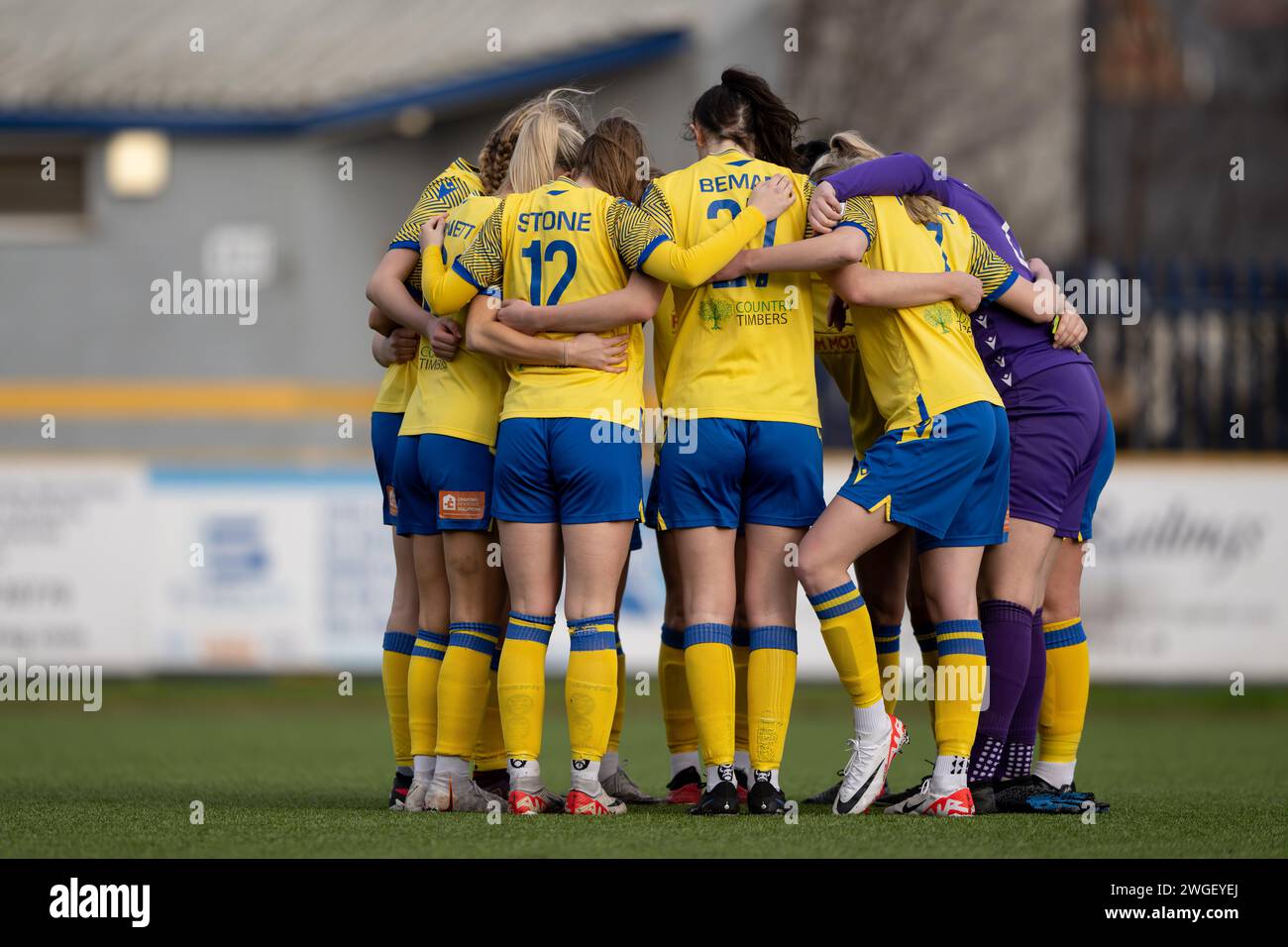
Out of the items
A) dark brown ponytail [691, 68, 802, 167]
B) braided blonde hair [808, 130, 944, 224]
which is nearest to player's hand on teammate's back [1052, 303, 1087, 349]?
braided blonde hair [808, 130, 944, 224]

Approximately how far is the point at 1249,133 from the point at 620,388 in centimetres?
2168

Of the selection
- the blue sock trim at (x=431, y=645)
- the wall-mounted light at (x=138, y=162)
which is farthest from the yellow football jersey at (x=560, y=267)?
the wall-mounted light at (x=138, y=162)

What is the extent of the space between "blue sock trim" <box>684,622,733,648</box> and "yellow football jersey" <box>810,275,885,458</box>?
934 millimetres

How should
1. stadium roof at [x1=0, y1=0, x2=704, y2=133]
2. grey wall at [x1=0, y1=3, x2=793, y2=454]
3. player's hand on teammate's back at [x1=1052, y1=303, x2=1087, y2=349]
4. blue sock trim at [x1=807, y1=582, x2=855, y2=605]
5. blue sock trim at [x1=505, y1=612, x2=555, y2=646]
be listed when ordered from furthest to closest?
grey wall at [x1=0, y1=3, x2=793, y2=454] < stadium roof at [x1=0, y1=0, x2=704, y2=133] < player's hand on teammate's back at [x1=1052, y1=303, x2=1087, y2=349] < blue sock trim at [x1=505, y1=612, x2=555, y2=646] < blue sock trim at [x1=807, y1=582, x2=855, y2=605]

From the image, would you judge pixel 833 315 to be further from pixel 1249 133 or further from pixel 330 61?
pixel 1249 133

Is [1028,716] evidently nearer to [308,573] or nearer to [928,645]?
[928,645]

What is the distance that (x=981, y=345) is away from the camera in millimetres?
6273

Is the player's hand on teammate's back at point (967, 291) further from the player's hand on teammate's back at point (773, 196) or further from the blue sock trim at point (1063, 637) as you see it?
the blue sock trim at point (1063, 637)

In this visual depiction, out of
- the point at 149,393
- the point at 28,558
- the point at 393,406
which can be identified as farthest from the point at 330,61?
the point at 393,406

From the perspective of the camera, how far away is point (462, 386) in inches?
244

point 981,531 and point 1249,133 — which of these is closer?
point 981,531

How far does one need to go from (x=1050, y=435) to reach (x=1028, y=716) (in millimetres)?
983

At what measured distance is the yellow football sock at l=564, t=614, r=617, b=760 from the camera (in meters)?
5.84

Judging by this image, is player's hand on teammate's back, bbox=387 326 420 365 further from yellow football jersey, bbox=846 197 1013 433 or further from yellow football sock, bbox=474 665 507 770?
yellow football jersey, bbox=846 197 1013 433
